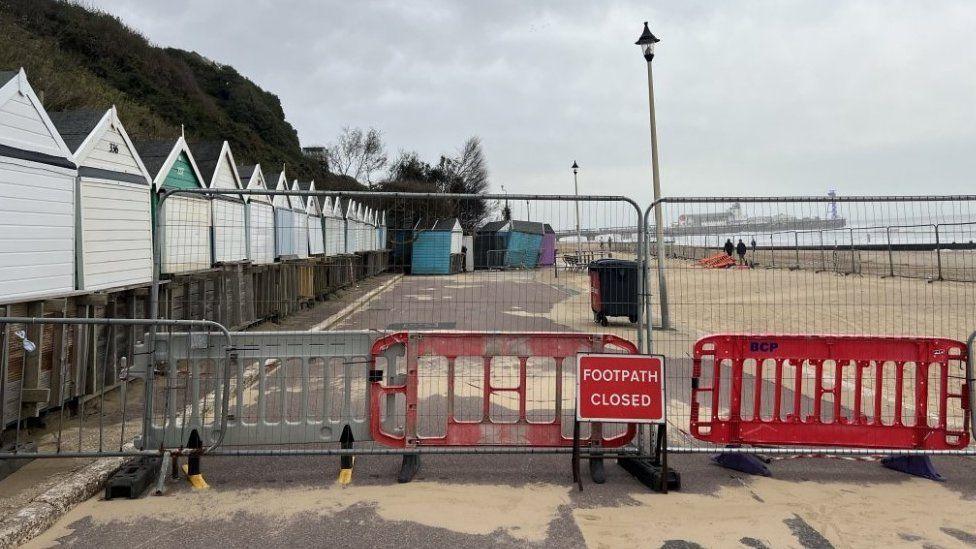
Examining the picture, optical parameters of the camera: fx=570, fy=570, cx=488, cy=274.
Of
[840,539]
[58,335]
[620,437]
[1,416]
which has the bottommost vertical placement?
[840,539]

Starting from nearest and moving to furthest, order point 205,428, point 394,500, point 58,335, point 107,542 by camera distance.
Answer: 1. point 107,542
2. point 394,500
3. point 205,428
4. point 58,335

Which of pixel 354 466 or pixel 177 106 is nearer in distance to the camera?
pixel 354 466

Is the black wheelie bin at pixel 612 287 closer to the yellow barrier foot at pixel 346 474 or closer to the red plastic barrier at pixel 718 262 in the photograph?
the red plastic barrier at pixel 718 262

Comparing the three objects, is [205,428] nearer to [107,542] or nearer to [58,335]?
[107,542]

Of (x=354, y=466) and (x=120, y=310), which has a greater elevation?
(x=120, y=310)

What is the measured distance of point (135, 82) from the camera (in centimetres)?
4634

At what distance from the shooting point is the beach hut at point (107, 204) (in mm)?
7000

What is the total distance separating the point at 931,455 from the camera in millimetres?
4840

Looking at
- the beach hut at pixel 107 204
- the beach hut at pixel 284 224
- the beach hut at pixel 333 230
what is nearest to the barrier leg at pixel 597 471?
the beach hut at pixel 107 204

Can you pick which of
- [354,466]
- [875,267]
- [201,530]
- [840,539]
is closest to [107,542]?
[201,530]

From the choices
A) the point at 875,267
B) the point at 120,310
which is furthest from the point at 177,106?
the point at 875,267

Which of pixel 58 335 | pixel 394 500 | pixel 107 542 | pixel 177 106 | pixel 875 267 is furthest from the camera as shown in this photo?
pixel 177 106

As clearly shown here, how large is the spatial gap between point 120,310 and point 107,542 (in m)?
5.08

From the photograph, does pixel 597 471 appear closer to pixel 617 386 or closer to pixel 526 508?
pixel 617 386
